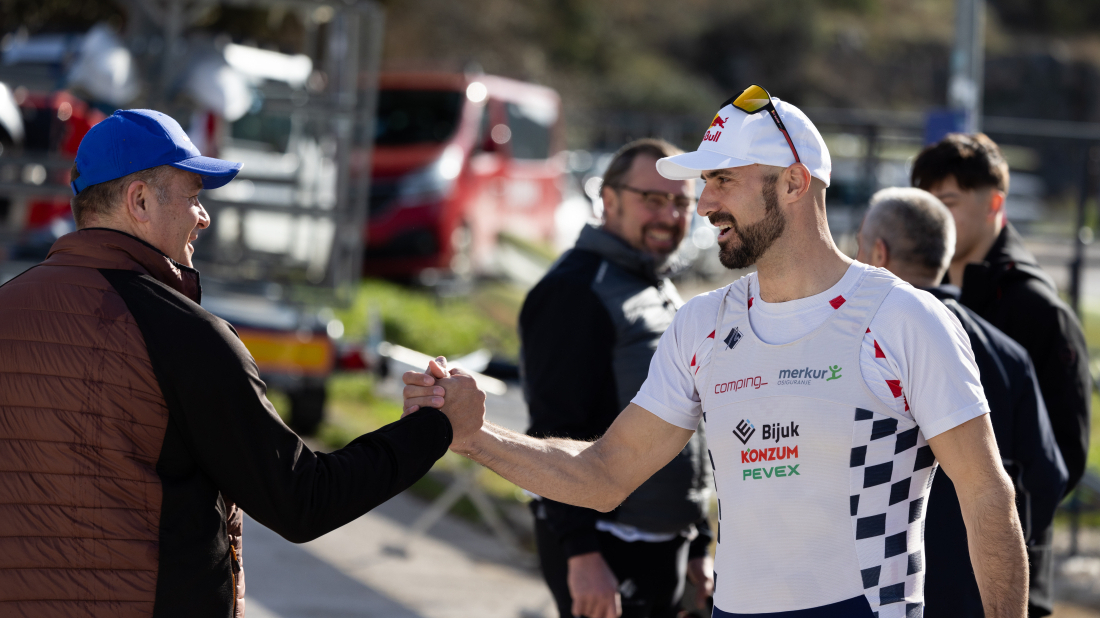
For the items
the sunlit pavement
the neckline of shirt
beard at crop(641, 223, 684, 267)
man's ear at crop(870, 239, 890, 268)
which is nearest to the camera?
the neckline of shirt

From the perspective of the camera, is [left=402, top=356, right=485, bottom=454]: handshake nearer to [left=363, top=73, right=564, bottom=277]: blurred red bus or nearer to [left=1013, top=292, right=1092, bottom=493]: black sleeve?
[left=1013, top=292, right=1092, bottom=493]: black sleeve

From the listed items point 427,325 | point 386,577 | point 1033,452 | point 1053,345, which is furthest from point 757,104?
point 427,325

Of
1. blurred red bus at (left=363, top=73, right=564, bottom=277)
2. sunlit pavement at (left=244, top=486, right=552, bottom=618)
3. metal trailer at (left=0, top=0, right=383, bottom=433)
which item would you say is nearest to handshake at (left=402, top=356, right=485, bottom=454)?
sunlit pavement at (left=244, top=486, right=552, bottom=618)

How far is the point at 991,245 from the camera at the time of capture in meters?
3.63

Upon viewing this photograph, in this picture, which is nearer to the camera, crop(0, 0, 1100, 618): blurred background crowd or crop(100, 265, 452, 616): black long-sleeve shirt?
crop(100, 265, 452, 616): black long-sleeve shirt

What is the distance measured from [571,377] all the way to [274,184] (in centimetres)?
708

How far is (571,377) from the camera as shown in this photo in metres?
3.29

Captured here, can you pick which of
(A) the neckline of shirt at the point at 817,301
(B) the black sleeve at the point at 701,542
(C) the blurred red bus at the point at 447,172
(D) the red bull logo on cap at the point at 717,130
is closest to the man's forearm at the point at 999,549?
(A) the neckline of shirt at the point at 817,301

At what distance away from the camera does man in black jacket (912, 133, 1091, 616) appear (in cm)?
335

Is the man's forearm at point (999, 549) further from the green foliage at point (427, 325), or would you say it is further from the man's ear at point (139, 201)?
the green foliage at point (427, 325)

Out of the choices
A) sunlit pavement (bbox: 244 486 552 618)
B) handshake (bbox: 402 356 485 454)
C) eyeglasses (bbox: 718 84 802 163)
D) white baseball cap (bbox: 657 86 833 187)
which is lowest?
sunlit pavement (bbox: 244 486 552 618)

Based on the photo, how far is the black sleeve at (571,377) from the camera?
3279 mm

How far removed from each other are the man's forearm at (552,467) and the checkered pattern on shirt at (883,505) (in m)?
0.70

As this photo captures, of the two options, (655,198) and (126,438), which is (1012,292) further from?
(126,438)
